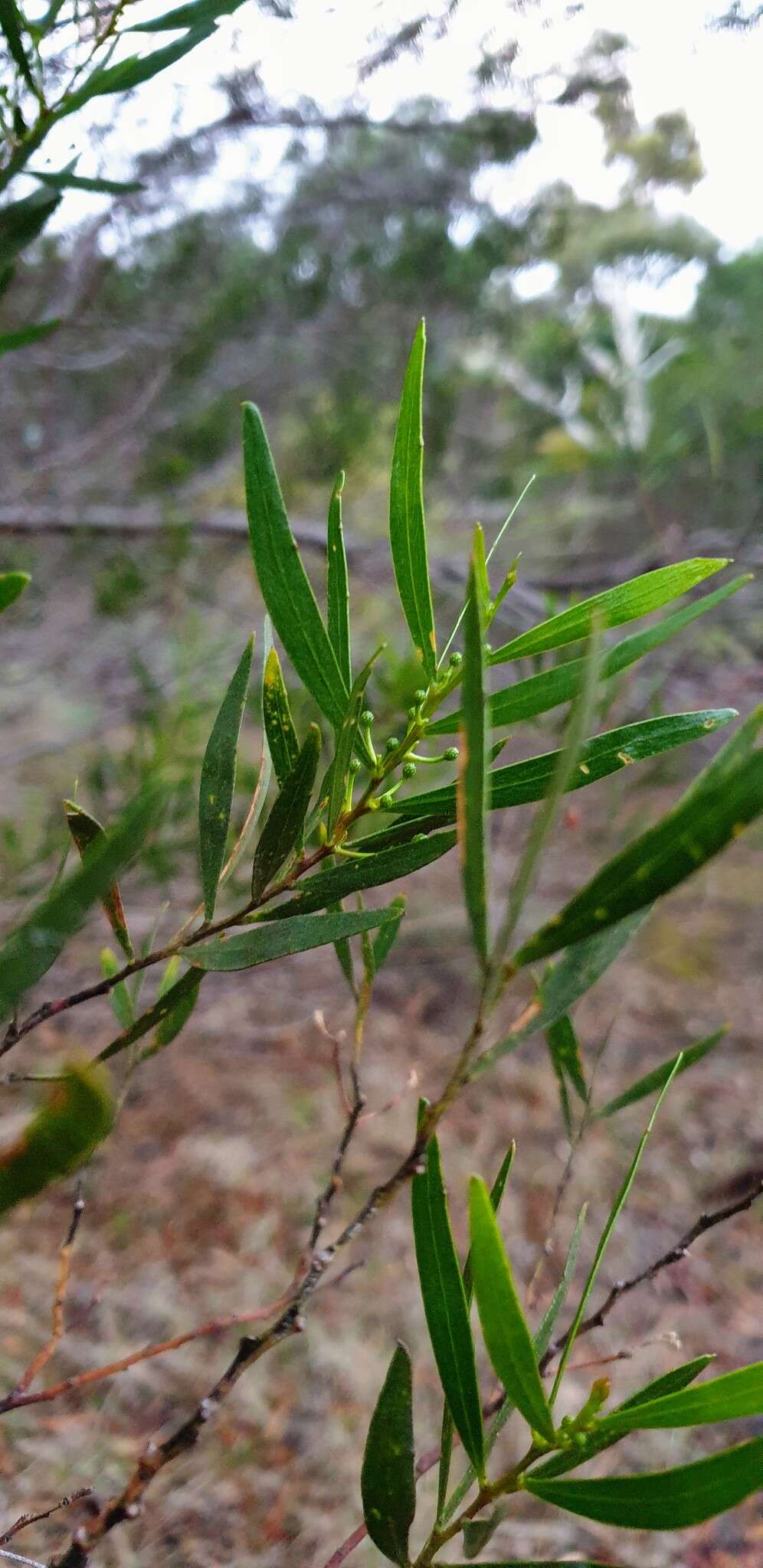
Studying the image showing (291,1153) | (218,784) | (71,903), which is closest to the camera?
(71,903)

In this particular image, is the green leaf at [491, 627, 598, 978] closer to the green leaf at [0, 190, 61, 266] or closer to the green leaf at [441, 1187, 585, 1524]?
the green leaf at [441, 1187, 585, 1524]

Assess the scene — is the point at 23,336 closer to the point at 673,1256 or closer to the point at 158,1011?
the point at 158,1011

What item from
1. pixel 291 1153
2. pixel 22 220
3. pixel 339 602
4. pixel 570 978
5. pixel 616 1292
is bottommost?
pixel 291 1153

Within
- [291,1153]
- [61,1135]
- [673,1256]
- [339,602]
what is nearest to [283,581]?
[339,602]

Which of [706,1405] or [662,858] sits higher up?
[662,858]

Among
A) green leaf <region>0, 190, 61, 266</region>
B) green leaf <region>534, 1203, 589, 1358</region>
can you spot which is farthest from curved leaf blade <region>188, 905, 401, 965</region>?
green leaf <region>0, 190, 61, 266</region>

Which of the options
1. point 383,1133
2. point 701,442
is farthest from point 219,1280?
point 701,442

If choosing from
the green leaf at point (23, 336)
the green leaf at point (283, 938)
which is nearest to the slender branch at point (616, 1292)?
the green leaf at point (283, 938)
